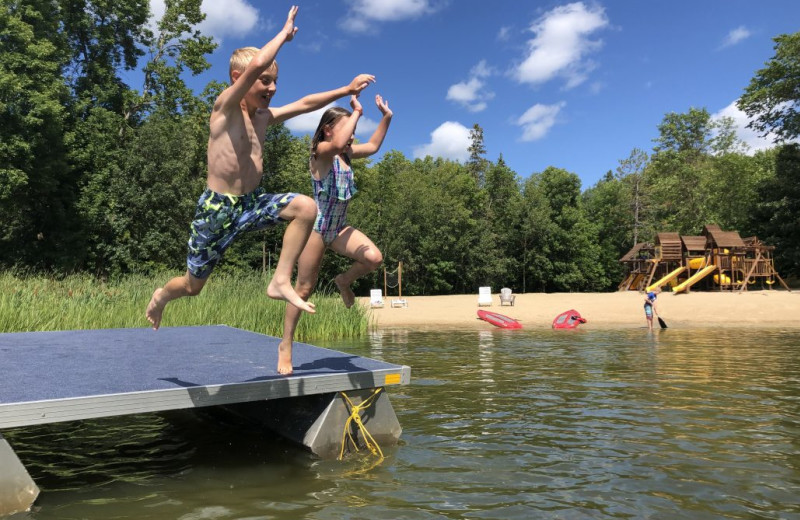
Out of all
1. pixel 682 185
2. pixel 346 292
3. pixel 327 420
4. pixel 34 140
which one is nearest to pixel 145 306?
pixel 327 420

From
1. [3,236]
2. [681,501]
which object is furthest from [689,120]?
[681,501]

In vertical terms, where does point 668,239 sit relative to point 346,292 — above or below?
above

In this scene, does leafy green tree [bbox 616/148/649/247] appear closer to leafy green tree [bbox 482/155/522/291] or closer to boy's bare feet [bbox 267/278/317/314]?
leafy green tree [bbox 482/155/522/291]

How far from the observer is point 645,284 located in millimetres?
38969

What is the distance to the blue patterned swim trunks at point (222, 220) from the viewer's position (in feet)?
14.2

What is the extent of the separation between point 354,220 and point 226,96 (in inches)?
1556

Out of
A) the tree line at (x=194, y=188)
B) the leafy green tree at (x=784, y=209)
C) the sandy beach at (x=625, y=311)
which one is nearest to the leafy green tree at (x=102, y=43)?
the tree line at (x=194, y=188)

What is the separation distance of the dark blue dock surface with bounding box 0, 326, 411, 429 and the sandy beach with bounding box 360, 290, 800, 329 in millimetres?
15488

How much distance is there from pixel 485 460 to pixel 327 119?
135 inches

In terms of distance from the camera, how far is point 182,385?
4.90m

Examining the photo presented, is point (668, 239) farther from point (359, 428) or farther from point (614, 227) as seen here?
point (359, 428)

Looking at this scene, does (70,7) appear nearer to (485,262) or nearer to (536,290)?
(485,262)

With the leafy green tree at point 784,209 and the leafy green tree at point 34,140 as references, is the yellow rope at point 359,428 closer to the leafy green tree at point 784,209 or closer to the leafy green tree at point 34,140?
the leafy green tree at point 34,140

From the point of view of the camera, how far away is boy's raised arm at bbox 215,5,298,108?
401cm
